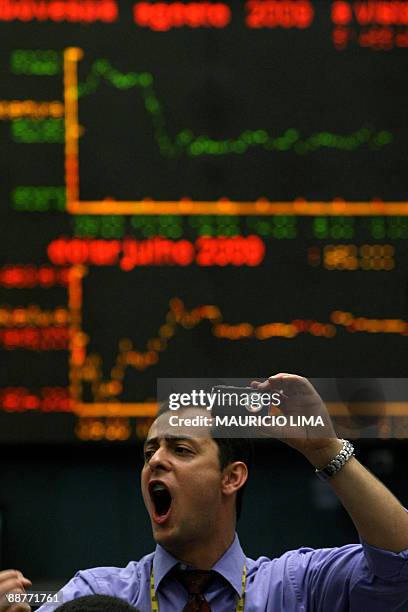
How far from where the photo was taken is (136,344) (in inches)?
136

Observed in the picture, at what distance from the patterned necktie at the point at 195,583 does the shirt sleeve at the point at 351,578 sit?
0.50 feet

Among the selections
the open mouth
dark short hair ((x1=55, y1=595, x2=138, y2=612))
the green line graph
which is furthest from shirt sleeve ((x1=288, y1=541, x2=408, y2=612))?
the green line graph

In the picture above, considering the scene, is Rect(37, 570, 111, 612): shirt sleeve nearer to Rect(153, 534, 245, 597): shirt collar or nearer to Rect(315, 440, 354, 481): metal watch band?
Rect(153, 534, 245, 597): shirt collar

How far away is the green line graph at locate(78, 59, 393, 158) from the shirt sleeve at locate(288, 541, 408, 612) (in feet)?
4.73

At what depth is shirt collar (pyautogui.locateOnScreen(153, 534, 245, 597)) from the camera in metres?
2.34

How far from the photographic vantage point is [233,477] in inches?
97.2

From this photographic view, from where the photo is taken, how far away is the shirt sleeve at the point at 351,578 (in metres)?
2.15

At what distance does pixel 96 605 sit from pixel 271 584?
569 millimetres

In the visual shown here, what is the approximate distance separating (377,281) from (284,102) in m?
0.55

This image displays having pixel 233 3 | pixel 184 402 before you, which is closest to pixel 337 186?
pixel 233 3

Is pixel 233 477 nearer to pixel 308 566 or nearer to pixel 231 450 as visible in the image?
pixel 231 450

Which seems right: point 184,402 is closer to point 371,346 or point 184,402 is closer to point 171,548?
point 171,548

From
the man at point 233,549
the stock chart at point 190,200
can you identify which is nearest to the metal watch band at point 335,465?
the man at point 233,549

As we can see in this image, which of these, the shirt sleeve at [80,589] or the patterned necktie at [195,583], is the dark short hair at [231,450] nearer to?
the patterned necktie at [195,583]
